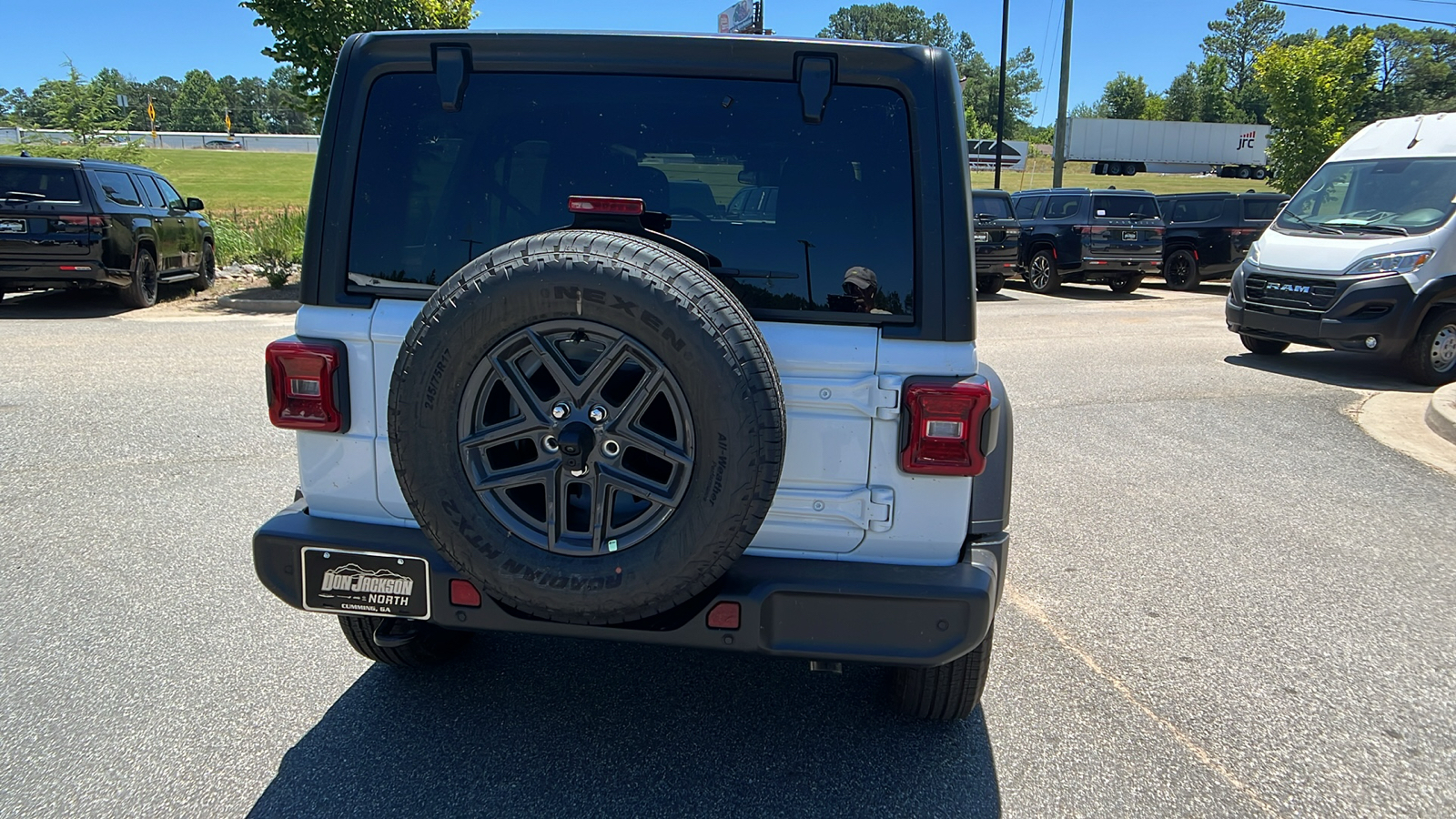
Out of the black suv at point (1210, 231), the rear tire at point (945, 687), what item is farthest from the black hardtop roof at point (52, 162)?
the black suv at point (1210, 231)

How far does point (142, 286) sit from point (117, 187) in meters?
1.24

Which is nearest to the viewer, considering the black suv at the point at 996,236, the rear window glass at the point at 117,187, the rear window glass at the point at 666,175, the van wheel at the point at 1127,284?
the rear window glass at the point at 666,175

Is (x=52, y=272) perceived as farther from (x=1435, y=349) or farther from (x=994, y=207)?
(x=1435, y=349)

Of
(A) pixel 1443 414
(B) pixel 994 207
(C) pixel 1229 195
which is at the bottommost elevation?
(A) pixel 1443 414

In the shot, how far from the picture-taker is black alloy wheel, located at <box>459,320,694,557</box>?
7.51 ft

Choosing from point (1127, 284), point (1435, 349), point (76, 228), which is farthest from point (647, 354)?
point (1127, 284)

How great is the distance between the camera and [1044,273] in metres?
18.0

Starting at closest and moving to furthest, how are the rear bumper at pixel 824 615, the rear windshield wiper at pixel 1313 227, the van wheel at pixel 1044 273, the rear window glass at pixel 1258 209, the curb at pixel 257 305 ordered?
the rear bumper at pixel 824 615 → the rear windshield wiper at pixel 1313 227 → the curb at pixel 257 305 → the van wheel at pixel 1044 273 → the rear window glass at pixel 1258 209

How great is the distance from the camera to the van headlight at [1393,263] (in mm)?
9055

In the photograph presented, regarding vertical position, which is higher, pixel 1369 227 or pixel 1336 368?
pixel 1369 227

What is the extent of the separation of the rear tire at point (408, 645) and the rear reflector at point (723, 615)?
1089 millimetres

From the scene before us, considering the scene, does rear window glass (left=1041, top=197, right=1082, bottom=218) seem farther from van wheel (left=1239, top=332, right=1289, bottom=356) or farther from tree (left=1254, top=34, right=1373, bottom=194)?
tree (left=1254, top=34, right=1373, bottom=194)

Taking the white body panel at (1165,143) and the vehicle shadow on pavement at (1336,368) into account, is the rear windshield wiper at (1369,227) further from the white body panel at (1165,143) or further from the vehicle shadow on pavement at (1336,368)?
the white body panel at (1165,143)

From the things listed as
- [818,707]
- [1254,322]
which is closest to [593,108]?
[818,707]
